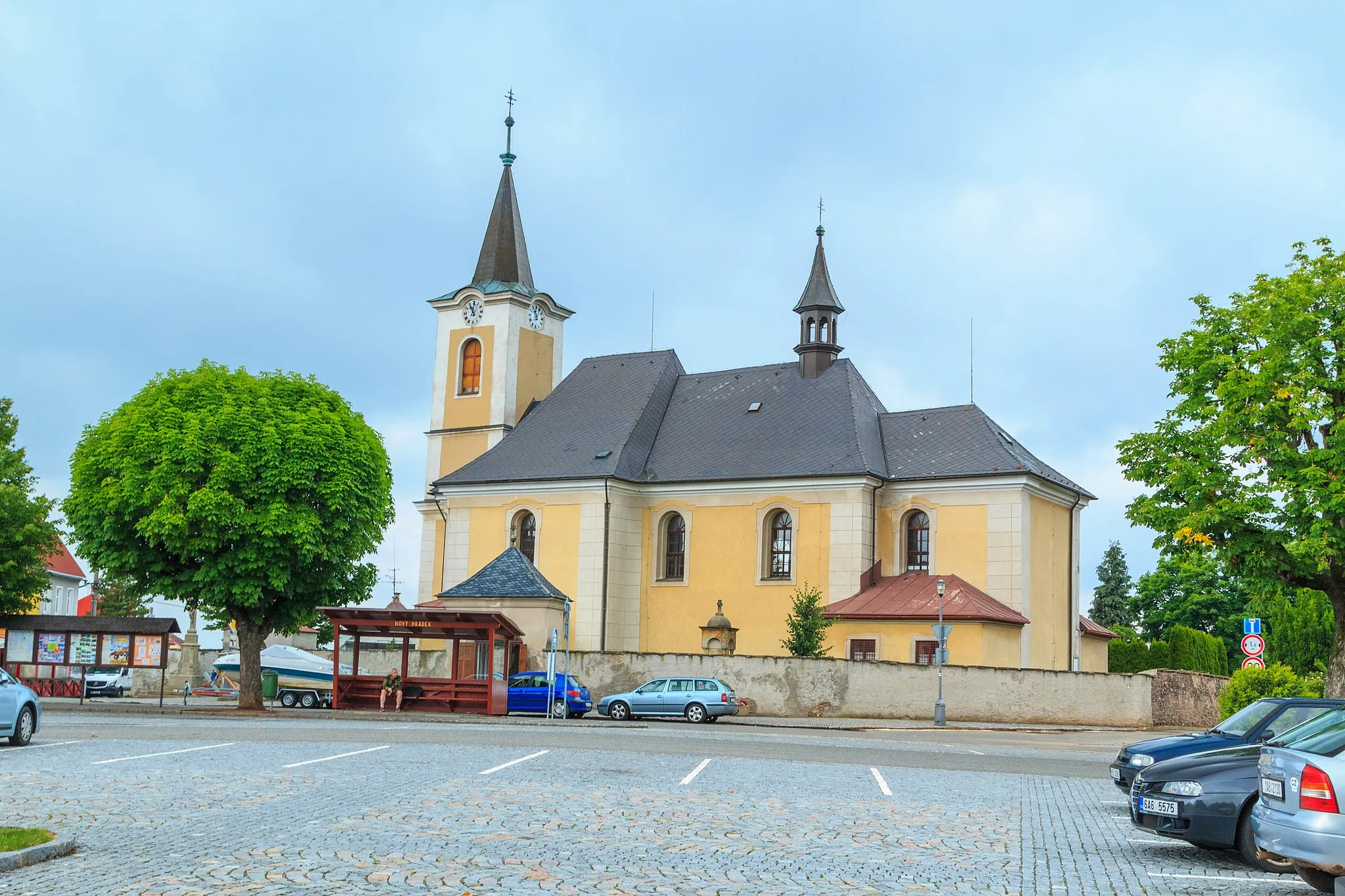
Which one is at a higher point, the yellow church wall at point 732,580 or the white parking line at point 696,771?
the yellow church wall at point 732,580

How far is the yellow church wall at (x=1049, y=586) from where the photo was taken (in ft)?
150

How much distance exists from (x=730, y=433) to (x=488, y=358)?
38.9ft

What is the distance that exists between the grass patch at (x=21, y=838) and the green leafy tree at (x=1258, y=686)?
76.3 feet

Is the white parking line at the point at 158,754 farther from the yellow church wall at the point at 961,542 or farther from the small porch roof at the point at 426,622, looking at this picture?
the yellow church wall at the point at 961,542

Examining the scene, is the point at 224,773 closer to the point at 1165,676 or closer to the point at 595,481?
the point at 1165,676

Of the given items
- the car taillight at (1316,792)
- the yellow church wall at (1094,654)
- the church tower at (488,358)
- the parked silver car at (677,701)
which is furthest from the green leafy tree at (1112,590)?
the car taillight at (1316,792)

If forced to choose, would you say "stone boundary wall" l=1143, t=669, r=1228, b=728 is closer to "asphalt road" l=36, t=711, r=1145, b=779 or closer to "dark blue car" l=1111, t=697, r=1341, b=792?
"asphalt road" l=36, t=711, r=1145, b=779

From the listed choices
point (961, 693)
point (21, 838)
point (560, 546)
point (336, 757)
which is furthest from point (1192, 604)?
point (21, 838)

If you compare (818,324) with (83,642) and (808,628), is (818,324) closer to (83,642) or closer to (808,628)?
(808,628)

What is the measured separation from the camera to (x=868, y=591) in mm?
45812

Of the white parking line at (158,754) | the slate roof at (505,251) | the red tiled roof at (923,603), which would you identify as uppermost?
the slate roof at (505,251)

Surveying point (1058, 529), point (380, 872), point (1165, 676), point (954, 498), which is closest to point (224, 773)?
point (380, 872)

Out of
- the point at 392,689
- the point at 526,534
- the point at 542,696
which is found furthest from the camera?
the point at 526,534

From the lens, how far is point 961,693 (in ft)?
127
